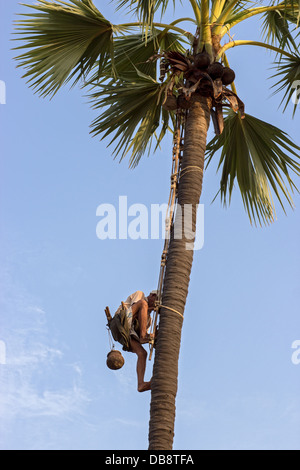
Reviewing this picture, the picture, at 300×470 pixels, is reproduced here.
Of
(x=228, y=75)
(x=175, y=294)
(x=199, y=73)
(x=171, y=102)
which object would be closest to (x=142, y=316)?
(x=175, y=294)

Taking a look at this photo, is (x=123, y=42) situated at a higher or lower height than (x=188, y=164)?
higher

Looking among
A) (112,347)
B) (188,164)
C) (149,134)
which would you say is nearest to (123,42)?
(149,134)

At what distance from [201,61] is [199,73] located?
0.14 metres

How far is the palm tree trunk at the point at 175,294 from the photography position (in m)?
7.78

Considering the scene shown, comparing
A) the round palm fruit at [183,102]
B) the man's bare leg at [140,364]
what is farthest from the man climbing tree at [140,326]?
the round palm fruit at [183,102]

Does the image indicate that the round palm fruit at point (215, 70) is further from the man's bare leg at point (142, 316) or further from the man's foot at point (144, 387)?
the man's foot at point (144, 387)

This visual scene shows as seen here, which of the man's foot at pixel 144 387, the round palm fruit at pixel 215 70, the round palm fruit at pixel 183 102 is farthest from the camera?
the round palm fruit at pixel 183 102

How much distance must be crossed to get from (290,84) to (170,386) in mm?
5342

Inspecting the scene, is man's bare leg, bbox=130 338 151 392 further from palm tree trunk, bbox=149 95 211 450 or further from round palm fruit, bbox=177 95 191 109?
round palm fruit, bbox=177 95 191 109

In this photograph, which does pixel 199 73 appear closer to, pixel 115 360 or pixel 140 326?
pixel 140 326

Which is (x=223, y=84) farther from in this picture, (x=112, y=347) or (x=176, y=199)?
(x=112, y=347)

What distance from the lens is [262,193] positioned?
1129 centimetres

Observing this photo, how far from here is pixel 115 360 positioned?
28.3ft

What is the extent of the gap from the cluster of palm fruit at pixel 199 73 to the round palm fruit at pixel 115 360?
3.07 m
